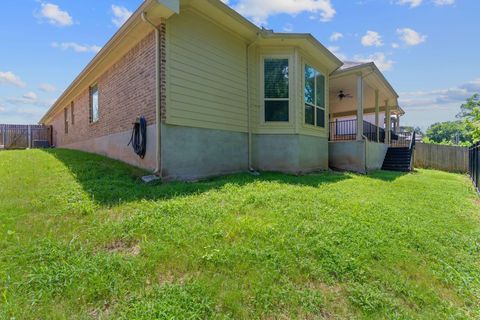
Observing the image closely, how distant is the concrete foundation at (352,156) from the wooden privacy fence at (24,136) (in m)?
19.3

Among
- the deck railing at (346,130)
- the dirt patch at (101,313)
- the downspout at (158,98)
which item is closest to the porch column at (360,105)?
the deck railing at (346,130)

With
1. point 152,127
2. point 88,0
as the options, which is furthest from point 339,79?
point 88,0

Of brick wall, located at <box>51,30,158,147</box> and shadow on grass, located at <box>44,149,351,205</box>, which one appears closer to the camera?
shadow on grass, located at <box>44,149,351,205</box>

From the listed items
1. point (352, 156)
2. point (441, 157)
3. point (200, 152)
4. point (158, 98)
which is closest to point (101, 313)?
point (158, 98)

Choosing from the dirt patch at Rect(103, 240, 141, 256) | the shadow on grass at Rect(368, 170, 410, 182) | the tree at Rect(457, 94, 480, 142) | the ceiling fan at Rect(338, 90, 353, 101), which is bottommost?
the dirt patch at Rect(103, 240, 141, 256)

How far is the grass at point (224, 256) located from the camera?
2244 millimetres

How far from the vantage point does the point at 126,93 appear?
782 cm

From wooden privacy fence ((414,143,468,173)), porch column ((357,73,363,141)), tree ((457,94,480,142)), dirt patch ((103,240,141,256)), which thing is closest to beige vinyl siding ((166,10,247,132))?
dirt patch ((103,240,141,256))

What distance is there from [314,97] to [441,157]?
37.2 feet

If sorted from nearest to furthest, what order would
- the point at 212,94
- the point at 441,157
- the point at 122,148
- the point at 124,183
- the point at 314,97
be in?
the point at 124,183
the point at 212,94
the point at 122,148
the point at 314,97
the point at 441,157

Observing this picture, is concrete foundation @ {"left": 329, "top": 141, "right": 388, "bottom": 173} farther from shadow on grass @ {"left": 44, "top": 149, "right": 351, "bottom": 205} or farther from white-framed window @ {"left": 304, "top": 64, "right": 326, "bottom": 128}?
shadow on grass @ {"left": 44, "top": 149, "right": 351, "bottom": 205}

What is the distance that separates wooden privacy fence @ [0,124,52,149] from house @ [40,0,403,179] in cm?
1084

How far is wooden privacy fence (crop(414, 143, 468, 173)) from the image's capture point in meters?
15.3

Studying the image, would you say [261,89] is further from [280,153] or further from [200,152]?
[200,152]
